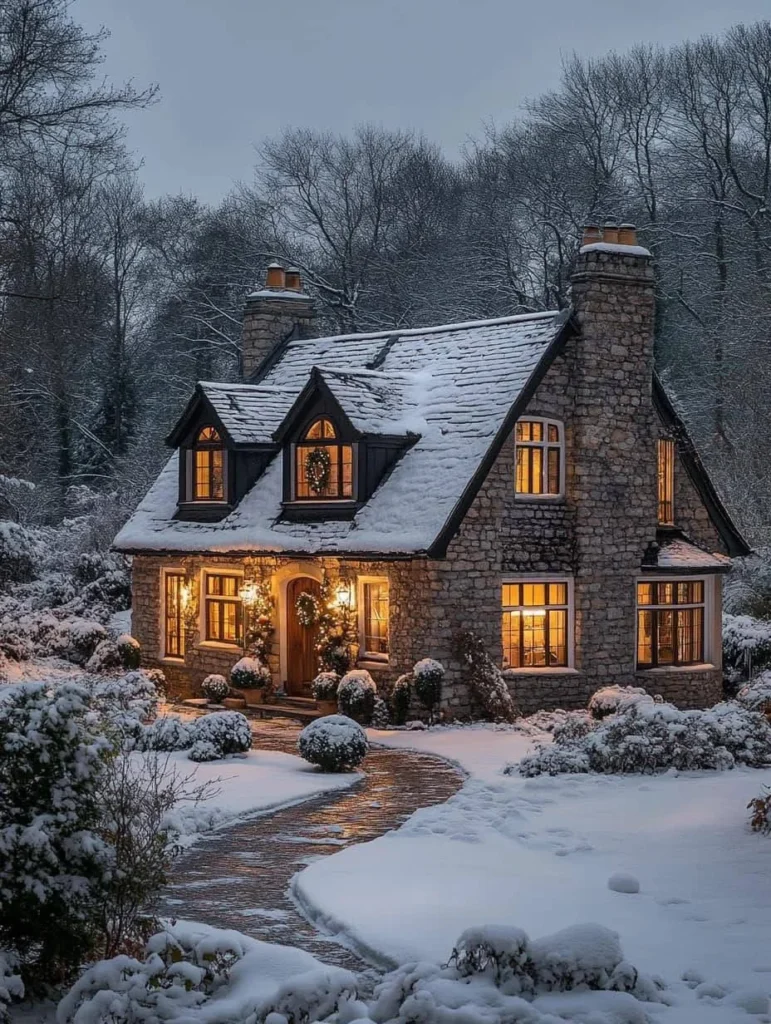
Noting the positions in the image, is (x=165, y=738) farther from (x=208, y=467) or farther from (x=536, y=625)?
(x=208, y=467)

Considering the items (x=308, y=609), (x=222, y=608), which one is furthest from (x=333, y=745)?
(x=222, y=608)

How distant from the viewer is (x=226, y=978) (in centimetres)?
916

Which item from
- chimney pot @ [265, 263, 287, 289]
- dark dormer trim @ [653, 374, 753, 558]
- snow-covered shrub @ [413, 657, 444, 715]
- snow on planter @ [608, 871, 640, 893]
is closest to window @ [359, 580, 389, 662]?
snow-covered shrub @ [413, 657, 444, 715]

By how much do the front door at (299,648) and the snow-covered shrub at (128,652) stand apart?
12.6 ft

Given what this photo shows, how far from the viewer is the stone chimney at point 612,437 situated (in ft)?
77.5

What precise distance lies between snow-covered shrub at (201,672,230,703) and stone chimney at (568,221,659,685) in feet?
20.3

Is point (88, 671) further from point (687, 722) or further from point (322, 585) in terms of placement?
point (687, 722)

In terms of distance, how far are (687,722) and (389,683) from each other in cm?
635

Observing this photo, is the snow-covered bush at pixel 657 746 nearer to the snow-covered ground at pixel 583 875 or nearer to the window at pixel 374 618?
the snow-covered ground at pixel 583 875

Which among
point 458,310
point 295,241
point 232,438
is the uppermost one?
point 295,241

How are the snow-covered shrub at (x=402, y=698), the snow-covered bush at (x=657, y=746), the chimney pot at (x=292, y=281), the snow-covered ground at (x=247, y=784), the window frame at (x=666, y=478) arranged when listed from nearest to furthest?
the snow-covered ground at (x=247, y=784), the snow-covered bush at (x=657, y=746), the snow-covered shrub at (x=402, y=698), the window frame at (x=666, y=478), the chimney pot at (x=292, y=281)

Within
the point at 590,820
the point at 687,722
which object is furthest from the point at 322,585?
the point at 590,820

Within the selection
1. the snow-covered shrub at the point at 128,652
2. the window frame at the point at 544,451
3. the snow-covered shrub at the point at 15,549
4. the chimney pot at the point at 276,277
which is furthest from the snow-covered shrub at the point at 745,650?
the snow-covered shrub at the point at 15,549

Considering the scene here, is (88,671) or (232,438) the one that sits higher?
(232,438)
